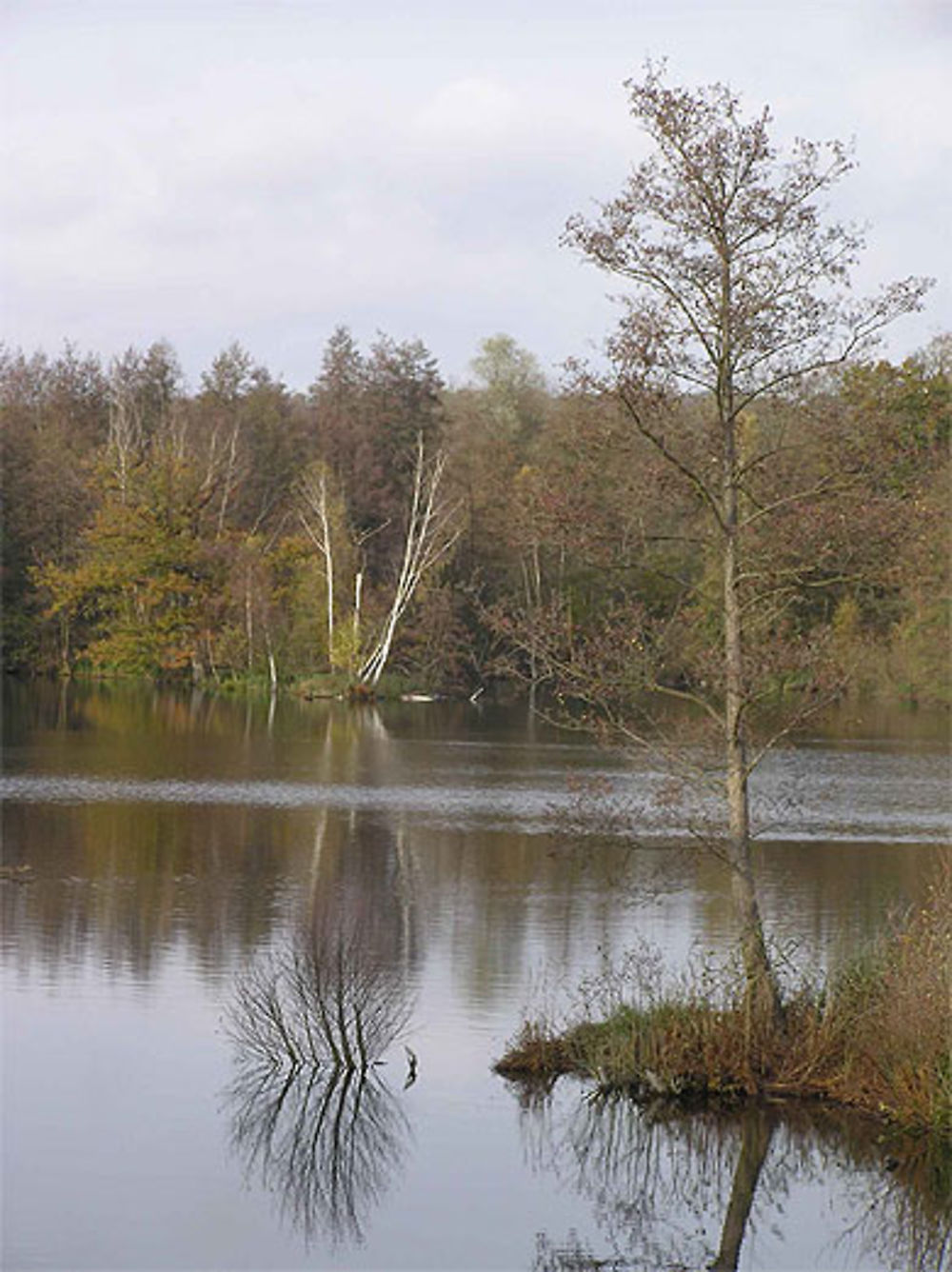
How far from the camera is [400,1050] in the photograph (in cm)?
1264

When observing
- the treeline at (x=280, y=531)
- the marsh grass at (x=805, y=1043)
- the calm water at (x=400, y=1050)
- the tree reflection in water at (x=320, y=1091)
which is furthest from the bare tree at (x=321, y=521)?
the marsh grass at (x=805, y=1043)

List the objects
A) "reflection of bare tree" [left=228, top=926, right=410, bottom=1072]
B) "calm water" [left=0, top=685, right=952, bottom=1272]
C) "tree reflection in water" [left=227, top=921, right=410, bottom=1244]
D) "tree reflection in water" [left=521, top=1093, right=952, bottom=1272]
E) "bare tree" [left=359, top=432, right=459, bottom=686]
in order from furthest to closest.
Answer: "bare tree" [left=359, top=432, right=459, bottom=686]
"reflection of bare tree" [left=228, top=926, right=410, bottom=1072]
"tree reflection in water" [left=227, top=921, right=410, bottom=1244]
"calm water" [left=0, top=685, right=952, bottom=1272]
"tree reflection in water" [left=521, top=1093, right=952, bottom=1272]

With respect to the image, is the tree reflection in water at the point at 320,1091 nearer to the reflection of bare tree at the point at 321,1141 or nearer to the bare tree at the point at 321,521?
the reflection of bare tree at the point at 321,1141

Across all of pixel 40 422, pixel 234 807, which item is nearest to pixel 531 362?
pixel 40 422

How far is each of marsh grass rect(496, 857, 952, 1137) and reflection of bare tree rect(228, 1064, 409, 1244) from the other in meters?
1.07

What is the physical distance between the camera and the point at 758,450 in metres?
12.2

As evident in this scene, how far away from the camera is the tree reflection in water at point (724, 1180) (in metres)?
9.59

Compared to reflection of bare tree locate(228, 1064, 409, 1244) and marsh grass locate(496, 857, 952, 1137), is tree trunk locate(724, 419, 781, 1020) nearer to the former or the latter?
marsh grass locate(496, 857, 952, 1137)

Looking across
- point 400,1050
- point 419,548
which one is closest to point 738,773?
point 400,1050

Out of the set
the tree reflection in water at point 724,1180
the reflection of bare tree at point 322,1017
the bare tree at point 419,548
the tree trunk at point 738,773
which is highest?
the bare tree at point 419,548

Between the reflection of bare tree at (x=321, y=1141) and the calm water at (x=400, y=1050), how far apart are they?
0.02 m

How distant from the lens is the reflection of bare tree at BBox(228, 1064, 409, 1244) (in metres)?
10.2

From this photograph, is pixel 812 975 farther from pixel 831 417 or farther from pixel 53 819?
pixel 53 819

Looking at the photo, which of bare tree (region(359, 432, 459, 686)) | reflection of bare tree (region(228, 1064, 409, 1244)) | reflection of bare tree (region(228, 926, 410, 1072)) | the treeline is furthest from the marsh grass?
bare tree (region(359, 432, 459, 686))
